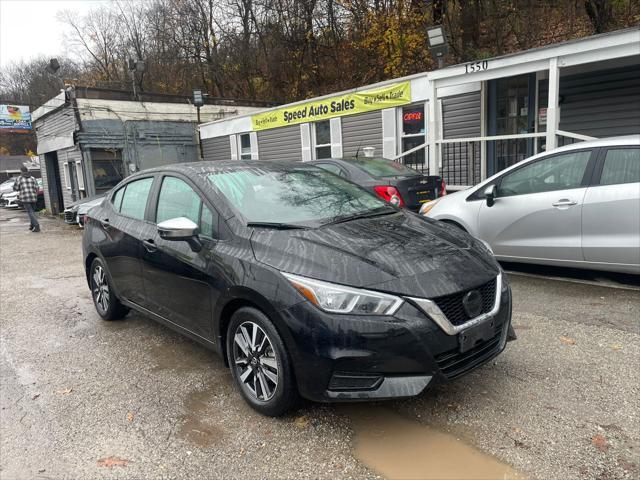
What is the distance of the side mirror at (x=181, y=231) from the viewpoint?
326cm

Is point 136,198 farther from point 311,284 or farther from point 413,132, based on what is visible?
point 413,132

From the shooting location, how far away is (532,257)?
5.68 m

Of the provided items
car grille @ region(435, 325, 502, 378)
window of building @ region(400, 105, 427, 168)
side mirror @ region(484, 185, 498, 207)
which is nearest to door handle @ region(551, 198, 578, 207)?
side mirror @ region(484, 185, 498, 207)

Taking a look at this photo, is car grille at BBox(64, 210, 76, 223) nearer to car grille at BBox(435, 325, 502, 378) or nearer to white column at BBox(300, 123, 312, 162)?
white column at BBox(300, 123, 312, 162)

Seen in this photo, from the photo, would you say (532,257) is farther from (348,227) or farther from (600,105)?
(600,105)

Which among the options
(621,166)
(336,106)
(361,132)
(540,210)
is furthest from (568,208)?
(336,106)

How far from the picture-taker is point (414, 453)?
265cm

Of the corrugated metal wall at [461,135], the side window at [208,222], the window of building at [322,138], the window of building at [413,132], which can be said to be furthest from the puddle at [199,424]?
the window of building at [322,138]

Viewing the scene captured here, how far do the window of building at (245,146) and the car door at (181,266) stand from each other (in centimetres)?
1240

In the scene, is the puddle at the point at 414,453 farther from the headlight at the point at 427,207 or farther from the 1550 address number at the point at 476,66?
the 1550 address number at the point at 476,66

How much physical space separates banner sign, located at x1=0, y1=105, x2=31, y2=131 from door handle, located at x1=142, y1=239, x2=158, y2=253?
134 feet

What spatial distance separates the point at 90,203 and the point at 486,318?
13964 mm

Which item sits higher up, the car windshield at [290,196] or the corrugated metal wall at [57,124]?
the corrugated metal wall at [57,124]

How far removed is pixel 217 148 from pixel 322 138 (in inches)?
243
